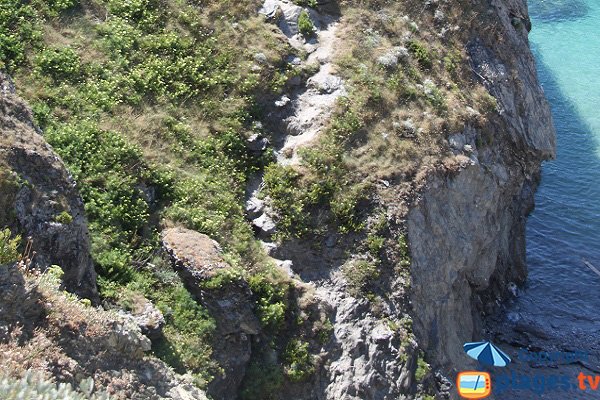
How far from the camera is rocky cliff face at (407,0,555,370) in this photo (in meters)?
19.9

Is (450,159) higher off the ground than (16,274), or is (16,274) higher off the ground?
(16,274)

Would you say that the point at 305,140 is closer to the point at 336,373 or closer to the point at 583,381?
the point at 336,373

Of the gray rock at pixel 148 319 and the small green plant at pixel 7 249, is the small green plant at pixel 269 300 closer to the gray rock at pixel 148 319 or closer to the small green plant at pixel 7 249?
the gray rock at pixel 148 319

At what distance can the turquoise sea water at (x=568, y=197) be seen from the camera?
86.7 ft

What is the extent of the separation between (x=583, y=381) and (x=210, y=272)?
1477 centimetres

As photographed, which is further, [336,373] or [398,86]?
[398,86]

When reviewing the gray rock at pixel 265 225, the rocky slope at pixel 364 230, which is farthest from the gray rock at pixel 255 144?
the gray rock at pixel 265 225

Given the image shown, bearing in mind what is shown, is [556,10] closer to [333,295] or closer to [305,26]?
[305,26]

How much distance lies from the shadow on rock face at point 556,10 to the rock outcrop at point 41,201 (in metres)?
47.3

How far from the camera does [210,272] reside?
15367 mm

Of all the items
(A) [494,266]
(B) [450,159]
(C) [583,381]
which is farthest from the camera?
(A) [494,266]

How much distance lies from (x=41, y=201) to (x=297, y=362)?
23.1ft

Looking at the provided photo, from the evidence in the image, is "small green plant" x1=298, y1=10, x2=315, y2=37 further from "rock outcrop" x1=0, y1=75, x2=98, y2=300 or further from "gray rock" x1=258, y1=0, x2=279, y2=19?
"rock outcrop" x1=0, y1=75, x2=98, y2=300

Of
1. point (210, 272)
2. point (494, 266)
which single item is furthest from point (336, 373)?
point (494, 266)
